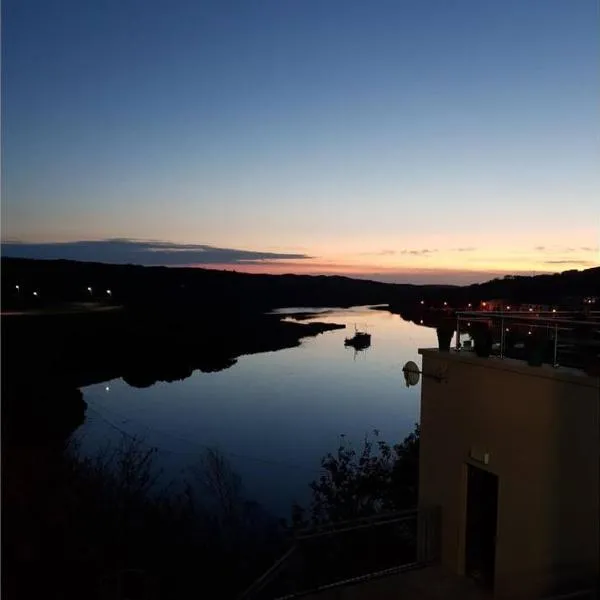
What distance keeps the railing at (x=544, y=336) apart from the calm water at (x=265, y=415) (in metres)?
13.1

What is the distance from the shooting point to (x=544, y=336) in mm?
5789

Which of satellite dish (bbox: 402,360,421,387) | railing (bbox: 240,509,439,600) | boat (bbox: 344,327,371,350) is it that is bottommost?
boat (bbox: 344,327,371,350)

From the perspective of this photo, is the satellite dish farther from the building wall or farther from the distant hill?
the distant hill

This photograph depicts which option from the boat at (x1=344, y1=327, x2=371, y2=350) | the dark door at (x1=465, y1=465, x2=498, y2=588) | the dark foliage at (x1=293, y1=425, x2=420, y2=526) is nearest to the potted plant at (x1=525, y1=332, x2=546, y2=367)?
the dark door at (x1=465, y1=465, x2=498, y2=588)

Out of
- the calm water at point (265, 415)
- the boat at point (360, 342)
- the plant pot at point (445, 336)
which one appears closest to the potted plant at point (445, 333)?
the plant pot at point (445, 336)

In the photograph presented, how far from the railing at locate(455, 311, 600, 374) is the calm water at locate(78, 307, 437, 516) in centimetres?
1311

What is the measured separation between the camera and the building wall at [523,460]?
4.96 meters

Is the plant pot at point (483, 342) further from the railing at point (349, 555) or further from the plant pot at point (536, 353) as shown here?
the railing at point (349, 555)

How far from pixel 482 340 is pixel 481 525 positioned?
6.40ft

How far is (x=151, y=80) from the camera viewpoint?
17.2 meters

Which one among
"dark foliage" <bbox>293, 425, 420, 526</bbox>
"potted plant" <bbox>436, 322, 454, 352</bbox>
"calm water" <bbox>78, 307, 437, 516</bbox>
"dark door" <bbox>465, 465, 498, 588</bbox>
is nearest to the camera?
"dark door" <bbox>465, 465, 498, 588</bbox>

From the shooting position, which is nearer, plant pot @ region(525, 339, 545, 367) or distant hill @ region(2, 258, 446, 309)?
plant pot @ region(525, 339, 545, 367)

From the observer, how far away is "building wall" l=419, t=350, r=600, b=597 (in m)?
4.96

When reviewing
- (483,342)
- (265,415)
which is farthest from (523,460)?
(265,415)
